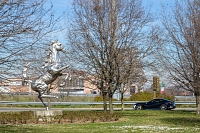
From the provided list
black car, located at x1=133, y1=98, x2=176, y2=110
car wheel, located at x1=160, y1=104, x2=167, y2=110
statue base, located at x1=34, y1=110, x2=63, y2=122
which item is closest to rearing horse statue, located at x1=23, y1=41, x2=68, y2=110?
statue base, located at x1=34, y1=110, x2=63, y2=122

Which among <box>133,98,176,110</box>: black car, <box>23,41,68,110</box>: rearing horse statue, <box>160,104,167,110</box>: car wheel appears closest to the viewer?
<box>23,41,68,110</box>: rearing horse statue

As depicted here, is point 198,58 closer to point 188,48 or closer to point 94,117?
point 188,48

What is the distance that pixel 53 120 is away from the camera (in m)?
20.4

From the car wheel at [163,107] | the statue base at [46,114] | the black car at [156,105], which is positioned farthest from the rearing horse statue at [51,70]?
the car wheel at [163,107]

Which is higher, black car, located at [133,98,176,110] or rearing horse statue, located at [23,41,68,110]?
rearing horse statue, located at [23,41,68,110]

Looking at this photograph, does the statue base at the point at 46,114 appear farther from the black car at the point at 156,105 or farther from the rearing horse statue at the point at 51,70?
the black car at the point at 156,105

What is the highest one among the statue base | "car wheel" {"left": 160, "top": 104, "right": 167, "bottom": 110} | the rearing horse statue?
the rearing horse statue

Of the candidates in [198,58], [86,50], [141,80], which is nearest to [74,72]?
[86,50]

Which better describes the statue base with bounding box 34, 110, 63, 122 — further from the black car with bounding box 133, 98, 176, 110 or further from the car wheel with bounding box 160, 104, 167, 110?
the car wheel with bounding box 160, 104, 167, 110

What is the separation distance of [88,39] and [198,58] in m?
6.81

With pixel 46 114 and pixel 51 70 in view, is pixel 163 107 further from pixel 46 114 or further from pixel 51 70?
pixel 51 70

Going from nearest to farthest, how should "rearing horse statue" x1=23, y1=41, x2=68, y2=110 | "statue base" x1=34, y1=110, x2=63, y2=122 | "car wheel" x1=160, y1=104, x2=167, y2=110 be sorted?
"statue base" x1=34, y1=110, x2=63, y2=122 → "rearing horse statue" x1=23, y1=41, x2=68, y2=110 → "car wheel" x1=160, y1=104, x2=167, y2=110

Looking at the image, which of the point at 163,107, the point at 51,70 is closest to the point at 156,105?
the point at 163,107

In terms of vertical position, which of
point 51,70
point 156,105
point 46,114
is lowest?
point 156,105
